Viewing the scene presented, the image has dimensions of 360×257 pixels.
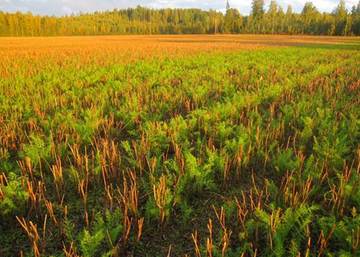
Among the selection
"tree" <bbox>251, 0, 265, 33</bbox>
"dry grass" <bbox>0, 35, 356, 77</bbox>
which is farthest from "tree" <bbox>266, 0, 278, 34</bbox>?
"dry grass" <bbox>0, 35, 356, 77</bbox>

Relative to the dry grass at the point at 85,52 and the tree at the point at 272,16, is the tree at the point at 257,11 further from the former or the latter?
the dry grass at the point at 85,52

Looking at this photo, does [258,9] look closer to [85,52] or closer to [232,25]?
[232,25]

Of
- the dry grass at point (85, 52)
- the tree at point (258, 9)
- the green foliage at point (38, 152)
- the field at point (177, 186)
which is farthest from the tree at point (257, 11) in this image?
the green foliage at point (38, 152)

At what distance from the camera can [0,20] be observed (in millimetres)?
95062

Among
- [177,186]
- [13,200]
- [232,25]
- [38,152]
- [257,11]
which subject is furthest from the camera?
[257,11]

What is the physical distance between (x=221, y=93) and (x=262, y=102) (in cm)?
131

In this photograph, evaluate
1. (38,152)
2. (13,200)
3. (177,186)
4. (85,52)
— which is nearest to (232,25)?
(85,52)

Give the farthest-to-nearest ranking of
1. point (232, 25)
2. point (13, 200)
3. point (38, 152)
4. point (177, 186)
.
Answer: point (232, 25), point (38, 152), point (177, 186), point (13, 200)

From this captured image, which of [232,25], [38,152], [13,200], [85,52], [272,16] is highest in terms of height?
[272,16]

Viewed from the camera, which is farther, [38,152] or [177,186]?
[38,152]

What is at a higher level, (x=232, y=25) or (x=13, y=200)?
(x=232, y=25)

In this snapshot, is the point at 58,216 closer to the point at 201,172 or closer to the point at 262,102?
the point at 201,172

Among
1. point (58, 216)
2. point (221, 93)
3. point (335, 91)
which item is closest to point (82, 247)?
point (58, 216)

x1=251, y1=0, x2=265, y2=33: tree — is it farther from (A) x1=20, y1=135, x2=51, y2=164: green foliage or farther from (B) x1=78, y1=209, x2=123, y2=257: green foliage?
(B) x1=78, y1=209, x2=123, y2=257: green foliage
